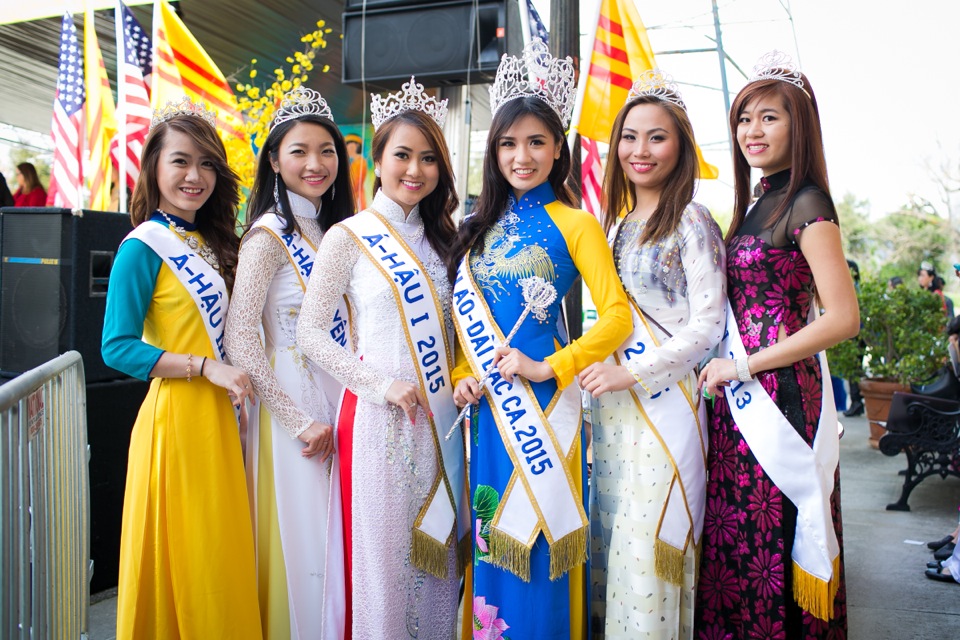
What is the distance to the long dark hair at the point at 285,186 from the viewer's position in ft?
7.61

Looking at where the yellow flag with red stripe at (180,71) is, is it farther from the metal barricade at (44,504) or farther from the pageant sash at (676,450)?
the pageant sash at (676,450)

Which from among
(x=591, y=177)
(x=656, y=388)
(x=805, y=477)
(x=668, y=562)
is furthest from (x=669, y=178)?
(x=591, y=177)

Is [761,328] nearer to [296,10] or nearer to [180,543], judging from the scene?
[180,543]

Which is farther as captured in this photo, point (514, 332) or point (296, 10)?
point (296, 10)

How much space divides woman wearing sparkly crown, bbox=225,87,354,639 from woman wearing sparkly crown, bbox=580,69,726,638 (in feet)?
2.47

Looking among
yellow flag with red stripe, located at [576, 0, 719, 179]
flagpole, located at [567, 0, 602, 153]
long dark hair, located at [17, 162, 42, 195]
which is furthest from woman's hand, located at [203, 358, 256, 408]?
long dark hair, located at [17, 162, 42, 195]

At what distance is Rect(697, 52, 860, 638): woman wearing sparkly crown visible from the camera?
1.89 meters

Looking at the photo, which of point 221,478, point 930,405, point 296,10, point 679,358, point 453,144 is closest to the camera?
point 679,358

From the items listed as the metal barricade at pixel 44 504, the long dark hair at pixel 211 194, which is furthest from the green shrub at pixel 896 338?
the metal barricade at pixel 44 504

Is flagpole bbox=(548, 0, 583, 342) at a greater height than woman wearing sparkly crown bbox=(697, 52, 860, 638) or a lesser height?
greater

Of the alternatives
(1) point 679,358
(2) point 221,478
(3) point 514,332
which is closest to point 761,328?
(1) point 679,358

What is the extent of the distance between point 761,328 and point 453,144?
4.20 metres

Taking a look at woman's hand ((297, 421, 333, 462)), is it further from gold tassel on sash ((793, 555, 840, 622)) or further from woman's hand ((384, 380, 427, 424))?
gold tassel on sash ((793, 555, 840, 622))

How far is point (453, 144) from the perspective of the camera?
19.2 ft
